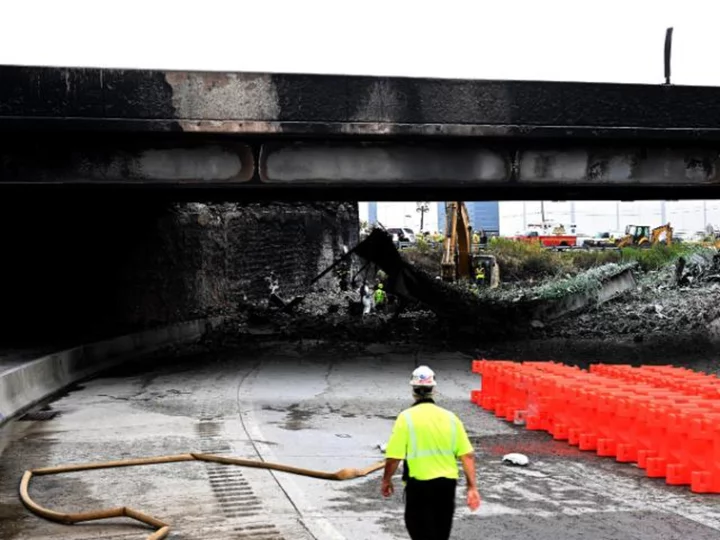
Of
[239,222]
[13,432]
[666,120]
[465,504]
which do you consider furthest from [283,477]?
[239,222]

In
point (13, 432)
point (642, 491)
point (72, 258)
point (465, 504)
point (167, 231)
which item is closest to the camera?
Result: point (465, 504)

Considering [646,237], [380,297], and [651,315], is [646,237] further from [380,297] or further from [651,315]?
[651,315]

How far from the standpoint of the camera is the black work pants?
5.80 meters

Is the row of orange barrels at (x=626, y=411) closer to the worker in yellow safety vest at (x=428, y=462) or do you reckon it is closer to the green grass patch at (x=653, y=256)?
the worker in yellow safety vest at (x=428, y=462)

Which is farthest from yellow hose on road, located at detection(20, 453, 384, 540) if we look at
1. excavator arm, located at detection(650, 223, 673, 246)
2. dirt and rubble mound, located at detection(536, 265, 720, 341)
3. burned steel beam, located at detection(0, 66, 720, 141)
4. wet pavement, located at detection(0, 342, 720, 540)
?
excavator arm, located at detection(650, 223, 673, 246)

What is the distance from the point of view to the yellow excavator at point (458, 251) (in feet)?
139

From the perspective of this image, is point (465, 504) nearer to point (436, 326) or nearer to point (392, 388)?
point (392, 388)

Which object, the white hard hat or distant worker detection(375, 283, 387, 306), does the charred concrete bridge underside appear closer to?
the white hard hat

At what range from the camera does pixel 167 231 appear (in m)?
28.8

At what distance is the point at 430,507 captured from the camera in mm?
5832

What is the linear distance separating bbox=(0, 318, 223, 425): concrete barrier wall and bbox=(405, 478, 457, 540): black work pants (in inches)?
348

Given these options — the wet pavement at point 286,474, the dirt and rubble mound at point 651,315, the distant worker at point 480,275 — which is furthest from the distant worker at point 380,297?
the wet pavement at point 286,474

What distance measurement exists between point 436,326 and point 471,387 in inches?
371

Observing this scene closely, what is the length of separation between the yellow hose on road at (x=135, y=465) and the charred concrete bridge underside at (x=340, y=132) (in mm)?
8820
